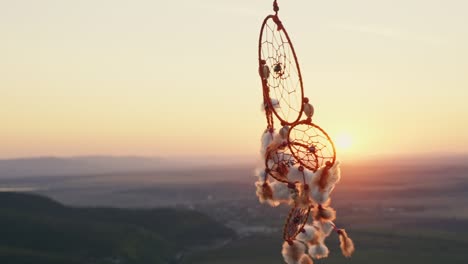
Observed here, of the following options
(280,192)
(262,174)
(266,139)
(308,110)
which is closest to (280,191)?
(280,192)

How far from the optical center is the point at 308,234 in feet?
26.5

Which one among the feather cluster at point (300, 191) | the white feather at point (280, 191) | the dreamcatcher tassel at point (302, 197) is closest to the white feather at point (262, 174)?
the feather cluster at point (300, 191)

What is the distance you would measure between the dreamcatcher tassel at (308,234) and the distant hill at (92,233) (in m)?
83.6

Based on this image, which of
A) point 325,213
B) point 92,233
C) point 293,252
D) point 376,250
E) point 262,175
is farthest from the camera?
point 92,233

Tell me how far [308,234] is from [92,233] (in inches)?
4027

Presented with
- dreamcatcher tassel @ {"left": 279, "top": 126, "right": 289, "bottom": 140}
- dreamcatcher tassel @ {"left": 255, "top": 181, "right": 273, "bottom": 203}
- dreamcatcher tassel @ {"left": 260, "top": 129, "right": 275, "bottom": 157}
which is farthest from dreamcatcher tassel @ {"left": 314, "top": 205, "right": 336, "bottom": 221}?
dreamcatcher tassel @ {"left": 260, "top": 129, "right": 275, "bottom": 157}

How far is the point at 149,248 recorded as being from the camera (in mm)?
103688

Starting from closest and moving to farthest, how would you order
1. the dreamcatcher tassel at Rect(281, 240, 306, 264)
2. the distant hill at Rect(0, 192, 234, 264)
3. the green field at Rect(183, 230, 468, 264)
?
the dreamcatcher tassel at Rect(281, 240, 306, 264) → the green field at Rect(183, 230, 468, 264) → the distant hill at Rect(0, 192, 234, 264)

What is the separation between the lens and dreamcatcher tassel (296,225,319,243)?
8047 millimetres

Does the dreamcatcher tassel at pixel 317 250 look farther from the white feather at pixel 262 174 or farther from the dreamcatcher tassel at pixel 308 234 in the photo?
the white feather at pixel 262 174

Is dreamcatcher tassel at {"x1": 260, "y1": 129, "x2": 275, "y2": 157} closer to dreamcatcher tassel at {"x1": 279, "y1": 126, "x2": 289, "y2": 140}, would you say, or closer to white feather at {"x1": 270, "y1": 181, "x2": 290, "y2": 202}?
dreamcatcher tassel at {"x1": 279, "y1": 126, "x2": 289, "y2": 140}

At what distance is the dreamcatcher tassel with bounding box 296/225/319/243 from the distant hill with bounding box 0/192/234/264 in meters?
83.6

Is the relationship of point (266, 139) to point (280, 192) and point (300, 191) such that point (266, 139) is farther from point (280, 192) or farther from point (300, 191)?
point (300, 191)

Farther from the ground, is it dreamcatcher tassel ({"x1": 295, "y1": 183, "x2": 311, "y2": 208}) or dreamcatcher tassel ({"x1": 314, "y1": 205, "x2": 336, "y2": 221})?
dreamcatcher tassel ({"x1": 295, "y1": 183, "x2": 311, "y2": 208})
